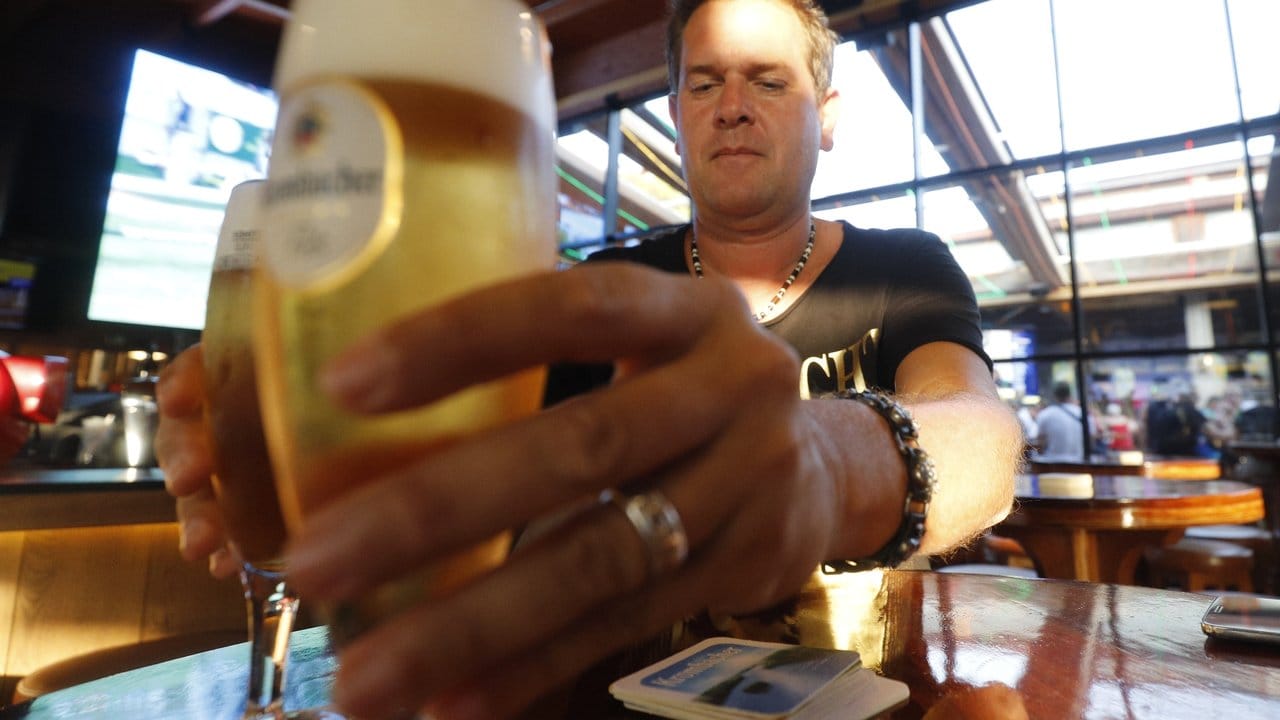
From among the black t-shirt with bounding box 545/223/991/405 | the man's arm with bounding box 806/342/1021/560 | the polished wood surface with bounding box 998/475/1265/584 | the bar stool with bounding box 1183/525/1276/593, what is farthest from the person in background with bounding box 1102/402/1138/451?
the man's arm with bounding box 806/342/1021/560

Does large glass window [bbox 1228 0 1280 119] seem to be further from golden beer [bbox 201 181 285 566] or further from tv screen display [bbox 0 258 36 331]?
tv screen display [bbox 0 258 36 331]

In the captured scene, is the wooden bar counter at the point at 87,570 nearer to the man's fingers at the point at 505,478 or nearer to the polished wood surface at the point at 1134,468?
the man's fingers at the point at 505,478

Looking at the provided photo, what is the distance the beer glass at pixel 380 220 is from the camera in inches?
10.0

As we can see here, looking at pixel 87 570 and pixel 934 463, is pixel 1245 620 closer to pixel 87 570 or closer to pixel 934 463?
pixel 934 463

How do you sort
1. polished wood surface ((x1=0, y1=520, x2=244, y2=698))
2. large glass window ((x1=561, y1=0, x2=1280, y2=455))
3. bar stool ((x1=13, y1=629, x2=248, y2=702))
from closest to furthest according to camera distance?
bar stool ((x1=13, y1=629, x2=248, y2=702))
polished wood surface ((x1=0, y1=520, x2=244, y2=698))
large glass window ((x1=561, y1=0, x2=1280, y2=455))

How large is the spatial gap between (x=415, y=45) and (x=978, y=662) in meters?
0.65

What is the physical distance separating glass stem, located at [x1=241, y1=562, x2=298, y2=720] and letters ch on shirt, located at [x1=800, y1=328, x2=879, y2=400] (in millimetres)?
1077

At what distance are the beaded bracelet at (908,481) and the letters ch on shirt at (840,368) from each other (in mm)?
869

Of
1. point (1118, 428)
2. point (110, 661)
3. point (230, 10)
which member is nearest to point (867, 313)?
point (110, 661)

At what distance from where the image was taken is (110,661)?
4.11ft

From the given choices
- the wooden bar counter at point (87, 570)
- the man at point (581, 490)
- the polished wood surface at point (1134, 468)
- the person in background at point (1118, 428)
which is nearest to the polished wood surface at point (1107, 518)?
the polished wood surface at point (1134, 468)

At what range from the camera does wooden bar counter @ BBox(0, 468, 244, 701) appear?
1.40 metres

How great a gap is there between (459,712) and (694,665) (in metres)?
0.32

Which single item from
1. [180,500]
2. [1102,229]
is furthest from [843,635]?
[1102,229]
